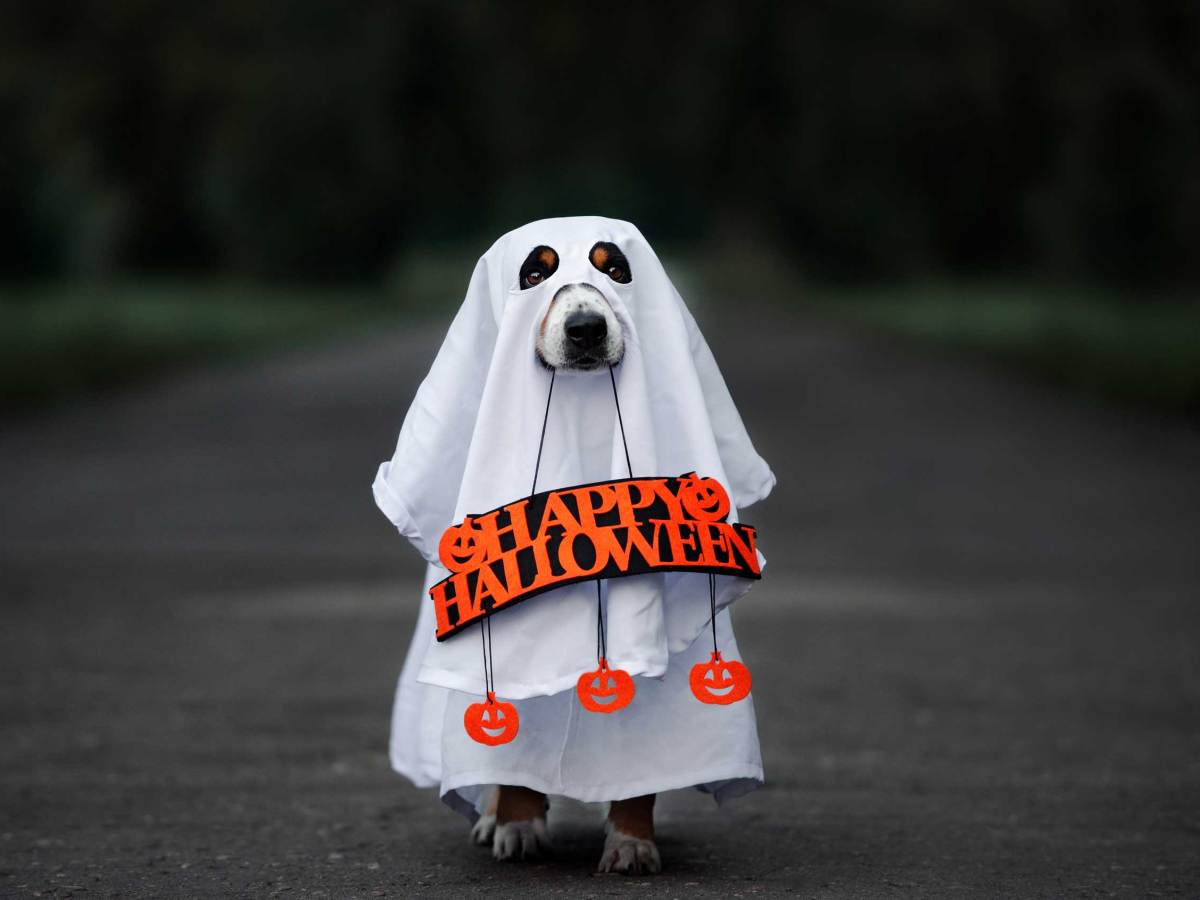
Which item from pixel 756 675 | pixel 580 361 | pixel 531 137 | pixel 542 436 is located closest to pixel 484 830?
pixel 542 436

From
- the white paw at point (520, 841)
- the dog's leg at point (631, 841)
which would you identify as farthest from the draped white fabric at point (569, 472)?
the white paw at point (520, 841)

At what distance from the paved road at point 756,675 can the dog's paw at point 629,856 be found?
6cm

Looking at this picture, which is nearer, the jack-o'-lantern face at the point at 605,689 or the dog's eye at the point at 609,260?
the jack-o'-lantern face at the point at 605,689

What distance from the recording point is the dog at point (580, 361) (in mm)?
4270

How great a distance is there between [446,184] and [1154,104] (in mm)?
30375

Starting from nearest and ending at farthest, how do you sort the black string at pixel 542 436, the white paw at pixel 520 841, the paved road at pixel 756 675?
the black string at pixel 542 436 → the white paw at pixel 520 841 → the paved road at pixel 756 675

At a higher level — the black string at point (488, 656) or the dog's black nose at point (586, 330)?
the dog's black nose at point (586, 330)

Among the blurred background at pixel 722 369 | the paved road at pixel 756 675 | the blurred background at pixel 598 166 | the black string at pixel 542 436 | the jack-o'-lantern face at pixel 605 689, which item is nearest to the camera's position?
the jack-o'-lantern face at pixel 605 689

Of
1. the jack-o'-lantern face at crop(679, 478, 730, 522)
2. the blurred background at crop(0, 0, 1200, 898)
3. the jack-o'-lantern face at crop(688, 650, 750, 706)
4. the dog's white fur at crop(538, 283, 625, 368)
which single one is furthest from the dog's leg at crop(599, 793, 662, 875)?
the dog's white fur at crop(538, 283, 625, 368)

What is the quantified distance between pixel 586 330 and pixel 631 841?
1226 mm

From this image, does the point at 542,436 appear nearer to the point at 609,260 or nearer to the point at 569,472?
the point at 569,472

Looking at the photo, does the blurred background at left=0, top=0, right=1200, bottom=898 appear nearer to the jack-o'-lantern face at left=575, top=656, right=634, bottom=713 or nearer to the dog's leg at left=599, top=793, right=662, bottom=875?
the dog's leg at left=599, top=793, right=662, bottom=875

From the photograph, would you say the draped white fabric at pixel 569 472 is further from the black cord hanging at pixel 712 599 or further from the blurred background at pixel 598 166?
the blurred background at pixel 598 166

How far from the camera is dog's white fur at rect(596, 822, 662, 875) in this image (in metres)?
4.38
